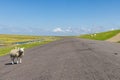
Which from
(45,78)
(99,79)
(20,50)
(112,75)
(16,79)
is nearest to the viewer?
(99,79)

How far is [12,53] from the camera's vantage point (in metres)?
23.2

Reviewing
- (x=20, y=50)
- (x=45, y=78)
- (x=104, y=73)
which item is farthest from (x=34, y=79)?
(x=20, y=50)

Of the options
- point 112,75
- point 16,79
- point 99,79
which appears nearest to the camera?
point 99,79

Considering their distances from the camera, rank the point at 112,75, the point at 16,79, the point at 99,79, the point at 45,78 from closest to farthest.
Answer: the point at 99,79
the point at 112,75
the point at 45,78
the point at 16,79

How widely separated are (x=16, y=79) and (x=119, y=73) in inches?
228

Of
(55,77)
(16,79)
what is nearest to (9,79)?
(16,79)

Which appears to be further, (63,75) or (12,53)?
(12,53)

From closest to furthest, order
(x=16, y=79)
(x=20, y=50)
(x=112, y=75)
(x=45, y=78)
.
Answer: (x=112, y=75), (x=45, y=78), (x=16, y=79), (x=20, y=50)

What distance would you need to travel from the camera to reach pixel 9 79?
590 inches

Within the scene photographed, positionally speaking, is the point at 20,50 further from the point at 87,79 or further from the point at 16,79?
the point at 87,79

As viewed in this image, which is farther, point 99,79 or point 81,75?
point 81,75

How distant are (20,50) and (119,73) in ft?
38.5

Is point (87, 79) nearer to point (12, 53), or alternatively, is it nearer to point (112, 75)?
point (112, 75)

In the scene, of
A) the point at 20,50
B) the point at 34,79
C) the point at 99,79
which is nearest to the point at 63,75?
the point at 34,79
